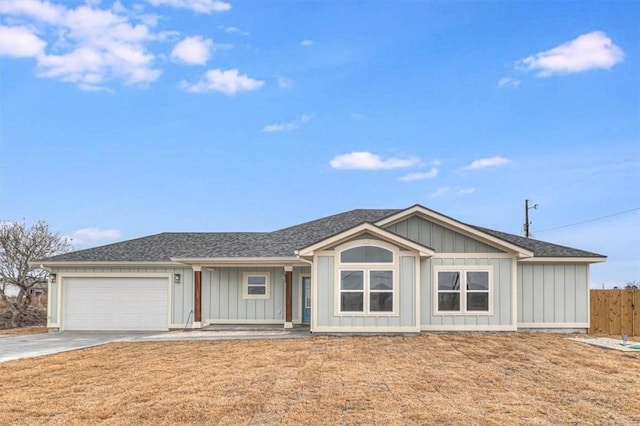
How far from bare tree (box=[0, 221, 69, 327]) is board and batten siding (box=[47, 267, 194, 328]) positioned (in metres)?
7.16

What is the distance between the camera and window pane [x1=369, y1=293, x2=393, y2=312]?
1669cm

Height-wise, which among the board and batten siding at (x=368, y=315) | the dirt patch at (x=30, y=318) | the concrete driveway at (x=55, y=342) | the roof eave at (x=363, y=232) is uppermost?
the roof eave at (x=363, y=232)

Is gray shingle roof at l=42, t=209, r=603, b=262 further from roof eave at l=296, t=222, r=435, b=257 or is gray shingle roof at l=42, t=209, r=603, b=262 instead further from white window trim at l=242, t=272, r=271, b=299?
roof eave at l=296, t=222, r=435, b=257

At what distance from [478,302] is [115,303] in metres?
12.3

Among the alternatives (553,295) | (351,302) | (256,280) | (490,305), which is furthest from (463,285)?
(256,280)

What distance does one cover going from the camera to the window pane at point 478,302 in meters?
17.5

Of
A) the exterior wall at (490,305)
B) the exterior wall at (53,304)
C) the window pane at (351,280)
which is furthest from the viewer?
the exterior wall at (53,304)

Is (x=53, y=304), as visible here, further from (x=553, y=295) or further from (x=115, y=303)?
(x=553, y=295)

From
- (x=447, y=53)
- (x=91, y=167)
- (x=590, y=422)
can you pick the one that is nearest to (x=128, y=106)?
(x=91, y=167)

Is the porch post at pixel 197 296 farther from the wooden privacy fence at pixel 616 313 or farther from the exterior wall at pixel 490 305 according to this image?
the wooden privacy fence at pixel 616 313

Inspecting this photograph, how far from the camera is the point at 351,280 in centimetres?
1680

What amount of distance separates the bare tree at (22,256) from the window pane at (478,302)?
65.5 feet

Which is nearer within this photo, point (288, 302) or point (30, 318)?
point (288, 302)

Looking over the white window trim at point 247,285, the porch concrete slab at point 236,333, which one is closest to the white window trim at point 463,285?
the porch concrete slab at point 236,333
